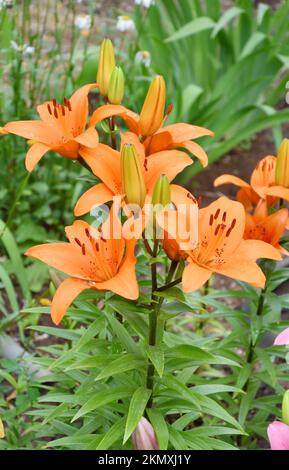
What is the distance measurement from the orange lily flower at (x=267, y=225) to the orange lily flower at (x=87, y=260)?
33 cm

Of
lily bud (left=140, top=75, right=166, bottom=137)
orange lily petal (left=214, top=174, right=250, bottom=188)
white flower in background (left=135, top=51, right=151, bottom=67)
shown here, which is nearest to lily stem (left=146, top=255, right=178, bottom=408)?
lily bud (left=140, top=75, right=166, bottom=137)

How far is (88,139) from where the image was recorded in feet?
4.04

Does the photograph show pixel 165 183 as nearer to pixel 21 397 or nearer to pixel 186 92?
pixel 21 397

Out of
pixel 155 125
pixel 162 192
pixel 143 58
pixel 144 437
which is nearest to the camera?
pixel 162 192

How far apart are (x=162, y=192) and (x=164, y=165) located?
172 millimetres

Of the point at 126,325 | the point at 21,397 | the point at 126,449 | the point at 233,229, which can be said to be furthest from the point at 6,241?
the point at 233,229

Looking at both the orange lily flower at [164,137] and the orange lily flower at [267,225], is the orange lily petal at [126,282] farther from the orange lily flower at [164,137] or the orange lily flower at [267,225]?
the orange lily flower at [267,225]

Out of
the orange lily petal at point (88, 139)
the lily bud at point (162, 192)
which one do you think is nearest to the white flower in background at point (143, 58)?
the orange lily petal at point (88, 139)

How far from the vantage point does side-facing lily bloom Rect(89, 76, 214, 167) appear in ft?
4.06

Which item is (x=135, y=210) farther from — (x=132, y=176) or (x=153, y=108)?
(x=153, y=108)

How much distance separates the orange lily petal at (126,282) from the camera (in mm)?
1081

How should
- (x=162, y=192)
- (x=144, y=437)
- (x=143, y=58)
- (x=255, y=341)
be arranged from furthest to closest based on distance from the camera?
1. (x=143, y=58)
2. (x=255, y=341)
3. (x=144, y=437)
4. (x=162, y=192)

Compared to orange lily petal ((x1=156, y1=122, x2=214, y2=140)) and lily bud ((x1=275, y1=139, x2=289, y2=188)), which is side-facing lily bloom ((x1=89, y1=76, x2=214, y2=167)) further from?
lily bud ((x1=275, y1=139, x2=289, y2=188))

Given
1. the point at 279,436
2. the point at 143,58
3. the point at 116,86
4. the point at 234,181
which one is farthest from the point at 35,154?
the point at 143,58
